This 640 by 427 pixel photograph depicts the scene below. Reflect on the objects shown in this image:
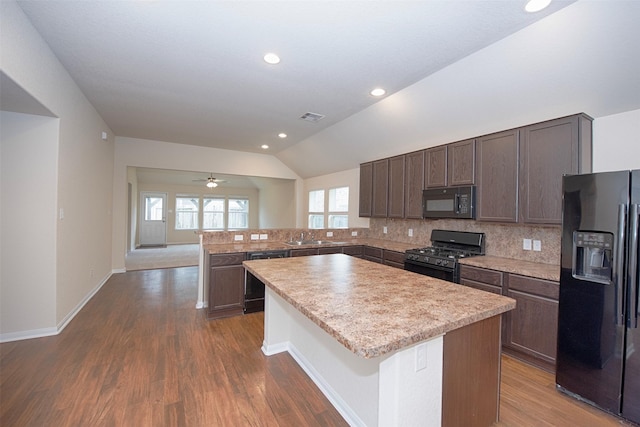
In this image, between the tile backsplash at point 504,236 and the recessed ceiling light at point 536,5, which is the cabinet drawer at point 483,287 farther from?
the recessed ceiling light at point 536,5

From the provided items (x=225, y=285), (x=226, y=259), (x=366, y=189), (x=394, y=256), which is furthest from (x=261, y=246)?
(x=366, y=189)

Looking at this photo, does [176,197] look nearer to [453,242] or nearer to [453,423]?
[453,242]

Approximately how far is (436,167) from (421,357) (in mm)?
2859

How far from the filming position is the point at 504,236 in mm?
3096

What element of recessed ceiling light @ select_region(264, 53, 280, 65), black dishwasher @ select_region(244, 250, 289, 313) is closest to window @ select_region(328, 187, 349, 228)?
black dishwasher @ select_region(244, 250, 289, 313)

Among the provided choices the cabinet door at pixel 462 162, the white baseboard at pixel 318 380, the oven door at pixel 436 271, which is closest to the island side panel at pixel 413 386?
the white baseboard at pixel 318 380

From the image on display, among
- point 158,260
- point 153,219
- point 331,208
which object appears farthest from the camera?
point 153,219

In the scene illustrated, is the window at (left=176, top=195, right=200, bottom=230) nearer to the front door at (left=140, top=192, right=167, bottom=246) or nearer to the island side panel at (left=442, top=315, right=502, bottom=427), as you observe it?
Result: the front door at (left=140, top=192, right=167, bottom=246)

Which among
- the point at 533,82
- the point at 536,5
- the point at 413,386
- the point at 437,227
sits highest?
the point at 536,5

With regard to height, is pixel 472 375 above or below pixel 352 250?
below

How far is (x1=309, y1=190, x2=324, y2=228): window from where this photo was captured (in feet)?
21.9

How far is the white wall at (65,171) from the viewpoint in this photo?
6.46ft

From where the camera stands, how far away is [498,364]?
1536 millimetres

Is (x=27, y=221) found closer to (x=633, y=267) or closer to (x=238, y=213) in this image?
(x=633, y=267)
